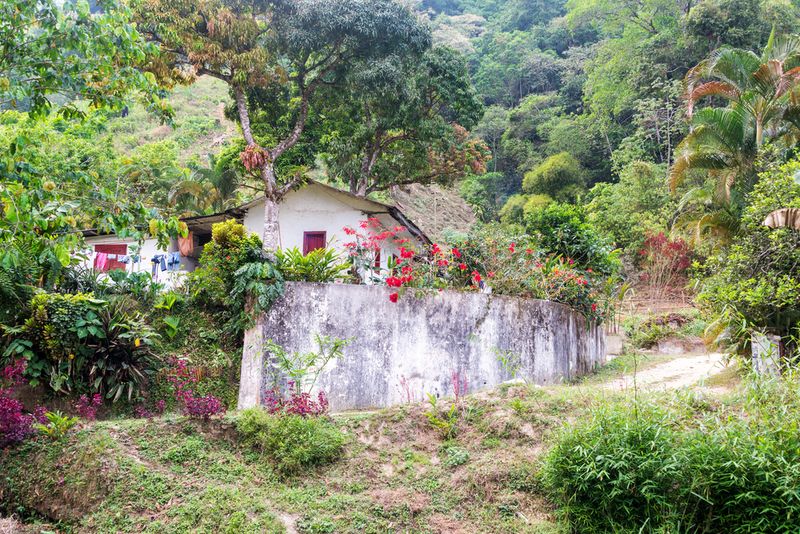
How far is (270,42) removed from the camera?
1515 centimetres

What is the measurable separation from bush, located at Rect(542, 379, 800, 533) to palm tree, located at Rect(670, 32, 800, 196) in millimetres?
9845

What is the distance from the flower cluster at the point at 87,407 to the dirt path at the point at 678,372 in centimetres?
788

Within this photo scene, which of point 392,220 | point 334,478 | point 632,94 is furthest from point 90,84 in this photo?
point 632,94

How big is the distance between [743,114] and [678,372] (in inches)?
242

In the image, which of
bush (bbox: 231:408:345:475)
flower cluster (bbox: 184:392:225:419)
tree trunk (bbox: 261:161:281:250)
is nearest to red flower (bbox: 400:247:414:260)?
bush (bbox: 231:408:345:475)

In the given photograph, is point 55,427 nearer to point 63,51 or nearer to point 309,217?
point 63,51

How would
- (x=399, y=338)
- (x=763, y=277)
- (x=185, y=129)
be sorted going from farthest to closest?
1. (x=185, y=129)
2. (x=399, y=338)
3. (x=763, y=277)

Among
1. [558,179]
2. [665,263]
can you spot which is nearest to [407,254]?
[665,263]

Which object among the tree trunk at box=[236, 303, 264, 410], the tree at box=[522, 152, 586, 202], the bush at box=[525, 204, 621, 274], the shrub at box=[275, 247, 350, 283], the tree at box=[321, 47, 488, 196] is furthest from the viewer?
the tree at box=[522, 152, 586, 202]

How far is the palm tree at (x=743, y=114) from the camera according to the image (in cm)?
1296

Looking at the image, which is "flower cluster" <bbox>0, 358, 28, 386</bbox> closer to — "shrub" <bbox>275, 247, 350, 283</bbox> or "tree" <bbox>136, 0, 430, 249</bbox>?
"shrub" <bbox>275, 247, 350, 283</bbox>

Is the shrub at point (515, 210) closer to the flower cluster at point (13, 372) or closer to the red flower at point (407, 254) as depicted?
the red flower at point (407, 254)

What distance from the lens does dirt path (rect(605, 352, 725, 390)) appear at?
10312mm

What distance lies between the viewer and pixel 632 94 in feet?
A: 96.3
